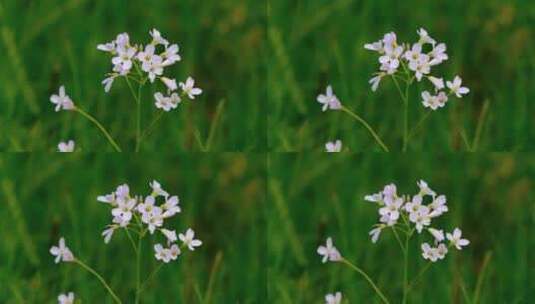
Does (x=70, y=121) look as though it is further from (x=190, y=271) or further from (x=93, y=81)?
(x=190, y=271)

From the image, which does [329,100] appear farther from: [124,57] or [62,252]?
[62,252]

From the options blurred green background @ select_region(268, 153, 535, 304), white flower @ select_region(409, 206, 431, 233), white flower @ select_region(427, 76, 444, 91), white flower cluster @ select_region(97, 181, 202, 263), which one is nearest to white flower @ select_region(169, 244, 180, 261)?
white flower cluster @ select_region(97, 181, 202, 263)

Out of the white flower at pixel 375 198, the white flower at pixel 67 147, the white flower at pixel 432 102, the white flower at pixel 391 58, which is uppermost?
the white flower at pixel 391 58

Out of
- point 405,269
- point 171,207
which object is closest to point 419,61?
point 405,269

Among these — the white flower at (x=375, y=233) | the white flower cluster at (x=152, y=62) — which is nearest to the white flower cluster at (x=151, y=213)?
the white flower cluster at (x=152, y=62)

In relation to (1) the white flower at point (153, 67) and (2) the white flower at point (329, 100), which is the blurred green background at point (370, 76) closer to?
(2) the white flower at point (329, 100)

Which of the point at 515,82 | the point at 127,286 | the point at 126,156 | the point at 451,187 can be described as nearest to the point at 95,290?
the point at 127,286
